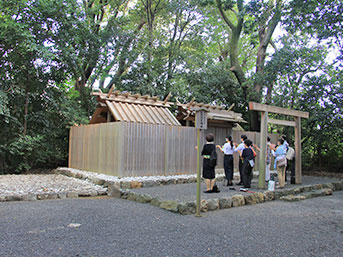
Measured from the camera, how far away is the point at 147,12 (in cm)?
1955

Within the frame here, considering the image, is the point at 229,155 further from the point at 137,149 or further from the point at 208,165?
the point at 137,149

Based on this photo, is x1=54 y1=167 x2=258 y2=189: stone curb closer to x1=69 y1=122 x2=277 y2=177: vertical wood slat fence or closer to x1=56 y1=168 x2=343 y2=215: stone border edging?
x1=56 y1=168 x2=343 y2=215: stone border edging

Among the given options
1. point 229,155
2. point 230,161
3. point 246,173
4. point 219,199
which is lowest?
point 219,199

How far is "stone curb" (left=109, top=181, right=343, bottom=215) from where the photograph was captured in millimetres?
6454

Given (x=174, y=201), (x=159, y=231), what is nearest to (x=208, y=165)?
(x=174, y=201)

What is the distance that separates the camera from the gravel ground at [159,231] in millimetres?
4133

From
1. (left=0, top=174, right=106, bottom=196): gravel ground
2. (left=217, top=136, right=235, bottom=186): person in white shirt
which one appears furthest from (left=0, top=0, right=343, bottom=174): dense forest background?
(left=217, top=136, right=235, bottom=186): person in white shirt

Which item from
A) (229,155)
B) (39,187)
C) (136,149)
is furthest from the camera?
(136,149)

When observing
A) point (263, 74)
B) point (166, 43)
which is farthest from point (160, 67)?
point (263, 74)

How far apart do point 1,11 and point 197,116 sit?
1057 centimetres

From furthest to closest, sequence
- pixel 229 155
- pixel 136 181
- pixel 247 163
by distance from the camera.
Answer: pixel 229 155 → pixel 136 181 → pixel 247 163

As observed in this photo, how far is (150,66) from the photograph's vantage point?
61.7 feet

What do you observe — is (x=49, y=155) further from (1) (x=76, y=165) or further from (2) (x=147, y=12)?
(2) (x=147, y=12)

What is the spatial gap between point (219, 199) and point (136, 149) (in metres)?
4.06
